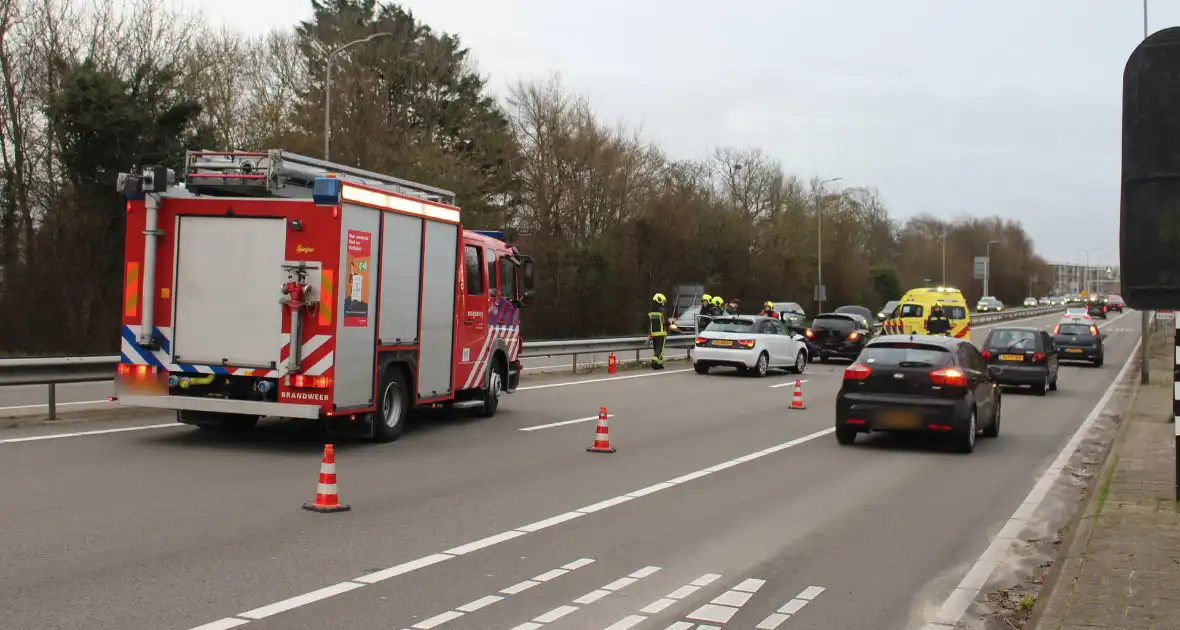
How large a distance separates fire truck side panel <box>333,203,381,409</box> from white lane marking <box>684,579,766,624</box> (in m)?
6.35

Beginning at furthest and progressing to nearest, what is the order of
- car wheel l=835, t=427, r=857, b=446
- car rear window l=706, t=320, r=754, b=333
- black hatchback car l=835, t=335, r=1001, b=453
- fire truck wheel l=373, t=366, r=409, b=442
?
car rear window l=706, t=320, r=754, b=333, car wheel l=835, t=427, r=857, b=446, black hatchback car l=835, t=335, r=1001, b=453, fire truck wheel l=373, t=366, r=409, b=442

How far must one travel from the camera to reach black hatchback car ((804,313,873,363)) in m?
33.9

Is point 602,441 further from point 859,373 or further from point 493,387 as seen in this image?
point 493,387

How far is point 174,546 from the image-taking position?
7602mm

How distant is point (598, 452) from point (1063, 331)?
30055mm

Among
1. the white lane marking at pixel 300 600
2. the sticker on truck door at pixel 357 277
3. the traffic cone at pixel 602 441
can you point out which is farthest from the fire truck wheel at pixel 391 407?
the white lane marking at pixel 300 600

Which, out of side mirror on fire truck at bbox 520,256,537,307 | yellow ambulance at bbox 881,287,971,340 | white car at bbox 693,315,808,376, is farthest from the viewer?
yellow ambulance at bbox 881,287,971,340

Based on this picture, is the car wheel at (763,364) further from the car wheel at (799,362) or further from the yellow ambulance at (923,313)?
the yellow ambulance at (923,313)

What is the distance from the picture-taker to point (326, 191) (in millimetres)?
12055

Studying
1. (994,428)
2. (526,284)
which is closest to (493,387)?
(526,284)

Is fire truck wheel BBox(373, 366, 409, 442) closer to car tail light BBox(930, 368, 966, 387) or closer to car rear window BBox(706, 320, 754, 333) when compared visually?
car tail light BBox(930, 368, 966, 387)

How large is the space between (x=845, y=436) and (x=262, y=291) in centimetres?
753

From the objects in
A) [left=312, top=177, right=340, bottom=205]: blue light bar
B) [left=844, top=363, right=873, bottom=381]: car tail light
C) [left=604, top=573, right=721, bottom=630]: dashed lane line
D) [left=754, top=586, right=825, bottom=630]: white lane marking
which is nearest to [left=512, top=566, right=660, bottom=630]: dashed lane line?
[left=604, top=573, right=721, bottom=630]: dashed lane line

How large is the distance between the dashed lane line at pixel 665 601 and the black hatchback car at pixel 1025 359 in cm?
1953
